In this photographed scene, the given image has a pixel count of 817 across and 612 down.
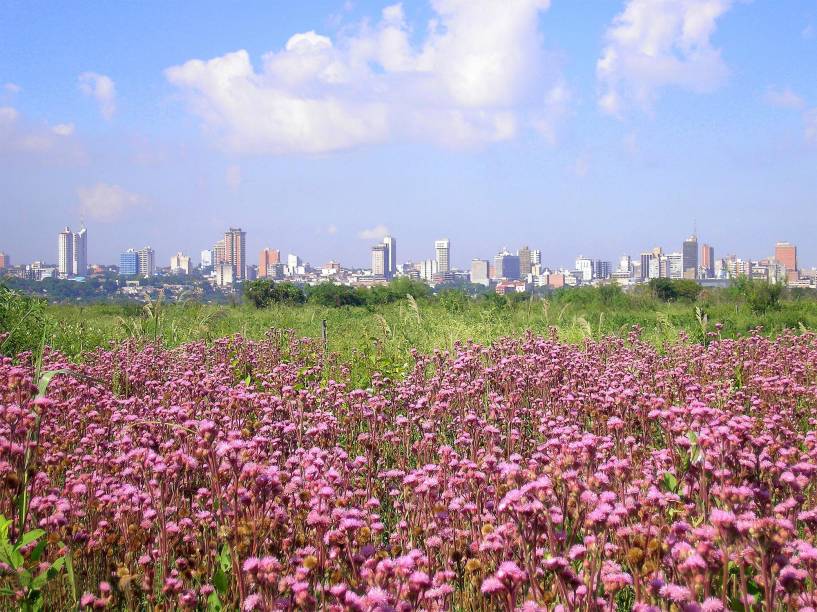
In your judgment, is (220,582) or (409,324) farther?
(409,324)

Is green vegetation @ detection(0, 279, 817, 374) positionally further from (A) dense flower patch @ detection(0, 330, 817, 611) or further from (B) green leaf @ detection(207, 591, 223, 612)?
(B) green leaf @ detection(207, 591, 223, 612)

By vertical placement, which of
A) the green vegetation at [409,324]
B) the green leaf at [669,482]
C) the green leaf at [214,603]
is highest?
the green vegetation at [409,324]

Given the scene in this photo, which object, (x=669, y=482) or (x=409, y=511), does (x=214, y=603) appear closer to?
(x=409, y=511)

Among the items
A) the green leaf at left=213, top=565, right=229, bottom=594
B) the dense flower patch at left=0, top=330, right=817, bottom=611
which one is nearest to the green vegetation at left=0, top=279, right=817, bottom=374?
the dense flower patch at left=0, top=330, right=817, bottom=611

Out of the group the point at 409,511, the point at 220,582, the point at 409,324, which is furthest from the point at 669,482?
the point at 409,324

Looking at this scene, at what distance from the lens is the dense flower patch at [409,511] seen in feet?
6.95

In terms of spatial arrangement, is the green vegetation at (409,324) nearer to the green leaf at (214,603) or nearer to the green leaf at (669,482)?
the green leaf at (214,603)

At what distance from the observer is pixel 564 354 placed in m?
7.32

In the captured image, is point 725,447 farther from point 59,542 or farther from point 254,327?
point 254,327

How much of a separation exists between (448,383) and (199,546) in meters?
3.46

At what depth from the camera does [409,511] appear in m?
3.51

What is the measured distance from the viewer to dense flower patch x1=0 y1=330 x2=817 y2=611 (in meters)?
2.12

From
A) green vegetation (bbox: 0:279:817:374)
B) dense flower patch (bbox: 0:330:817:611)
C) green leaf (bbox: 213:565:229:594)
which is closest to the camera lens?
dense flower patch (bbox: 0:330:817:611)

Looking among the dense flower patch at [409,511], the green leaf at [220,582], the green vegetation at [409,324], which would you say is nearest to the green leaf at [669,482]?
the dense flower patch at [409,511]
